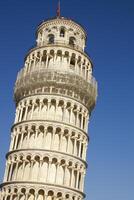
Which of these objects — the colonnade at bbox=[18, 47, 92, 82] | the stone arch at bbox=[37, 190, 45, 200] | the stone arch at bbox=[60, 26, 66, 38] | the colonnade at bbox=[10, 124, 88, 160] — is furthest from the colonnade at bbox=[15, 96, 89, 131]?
the stone arch at bbox=[60, 26, 66, 38]

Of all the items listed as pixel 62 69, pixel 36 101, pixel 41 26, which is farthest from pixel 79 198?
pixel 41 26

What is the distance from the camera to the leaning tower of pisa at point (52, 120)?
35656 millimetres

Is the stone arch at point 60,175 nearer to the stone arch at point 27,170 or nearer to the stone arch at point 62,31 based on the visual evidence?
the stone arch at point 27,170

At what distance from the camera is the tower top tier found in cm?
4447

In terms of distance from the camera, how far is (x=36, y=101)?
39.4m

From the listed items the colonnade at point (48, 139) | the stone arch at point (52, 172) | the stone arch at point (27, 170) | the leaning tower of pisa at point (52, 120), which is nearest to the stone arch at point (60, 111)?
the leaning tower of pisa at point (52, 120)

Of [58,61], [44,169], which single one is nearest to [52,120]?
[44,169]

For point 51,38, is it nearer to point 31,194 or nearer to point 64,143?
point 64,143

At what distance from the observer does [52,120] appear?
3781cm

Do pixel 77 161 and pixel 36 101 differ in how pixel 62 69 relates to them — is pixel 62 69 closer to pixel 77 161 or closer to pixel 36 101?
pixel 36 101

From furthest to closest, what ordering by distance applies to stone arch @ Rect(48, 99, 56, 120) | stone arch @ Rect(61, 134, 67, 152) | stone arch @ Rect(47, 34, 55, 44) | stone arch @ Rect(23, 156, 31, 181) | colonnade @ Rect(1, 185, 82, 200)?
stone arch @ Rect(47, 34, 55, 44)
stone arch @ Rect(48, 99, 56, 120)
stone arch @ Rect(61, 134, 67, 152)
stone arch @ Rect(23, 156, 31, 181)
colonnade @ Rect(1, 185, 82, 200)

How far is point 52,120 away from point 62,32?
12.2 m

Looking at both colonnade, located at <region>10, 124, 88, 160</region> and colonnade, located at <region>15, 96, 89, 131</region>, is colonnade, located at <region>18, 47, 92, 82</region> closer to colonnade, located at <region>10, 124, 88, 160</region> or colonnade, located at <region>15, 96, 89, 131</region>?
colonnade, located at <region>15, 96, 89, 131</region>

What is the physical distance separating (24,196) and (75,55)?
15.9 metres
